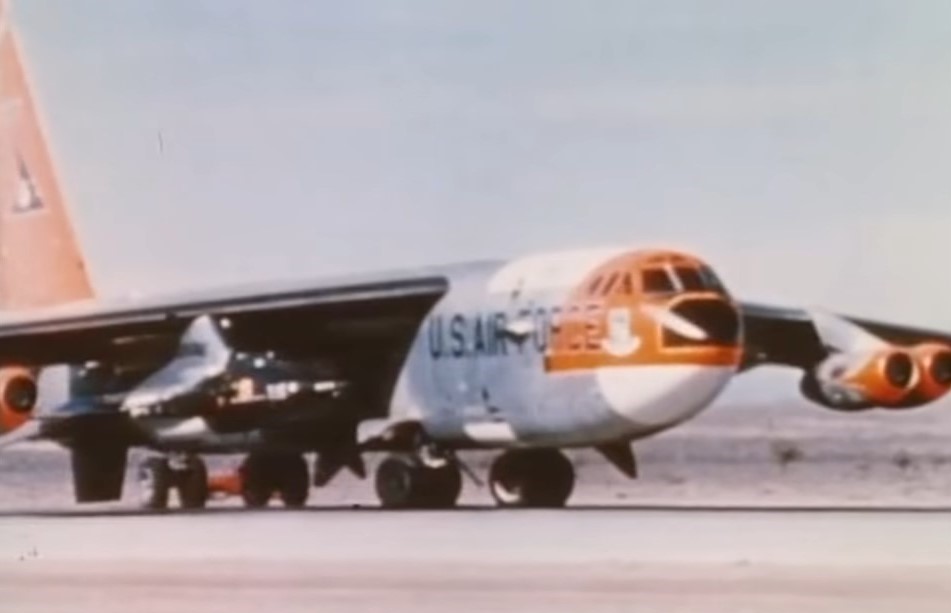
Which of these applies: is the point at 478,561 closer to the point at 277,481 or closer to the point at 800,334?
the point at 277,481

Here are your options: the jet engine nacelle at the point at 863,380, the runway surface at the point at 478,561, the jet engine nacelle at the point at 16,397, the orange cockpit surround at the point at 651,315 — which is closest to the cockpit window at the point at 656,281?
the orange cockpit surround at the point at 651,315

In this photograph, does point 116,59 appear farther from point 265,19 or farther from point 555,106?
point 555,106

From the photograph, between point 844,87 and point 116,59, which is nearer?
point 844,87

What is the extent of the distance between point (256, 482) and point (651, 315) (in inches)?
42.1

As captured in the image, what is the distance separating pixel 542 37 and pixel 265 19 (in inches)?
27.6

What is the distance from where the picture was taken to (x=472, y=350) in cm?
577

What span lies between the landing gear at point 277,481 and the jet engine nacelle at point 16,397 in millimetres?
616

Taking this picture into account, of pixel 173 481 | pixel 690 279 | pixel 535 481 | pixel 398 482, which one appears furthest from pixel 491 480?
pixel 173 481

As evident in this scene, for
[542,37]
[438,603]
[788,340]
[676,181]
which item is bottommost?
[438,603]

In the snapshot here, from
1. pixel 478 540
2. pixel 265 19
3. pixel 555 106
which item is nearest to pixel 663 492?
pixel 478 540

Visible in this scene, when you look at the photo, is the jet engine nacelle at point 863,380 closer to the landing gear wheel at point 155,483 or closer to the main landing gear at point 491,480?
the main landing gear at point 491,480

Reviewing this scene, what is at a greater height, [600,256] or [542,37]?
[542,37]

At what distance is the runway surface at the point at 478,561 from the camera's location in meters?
5.36

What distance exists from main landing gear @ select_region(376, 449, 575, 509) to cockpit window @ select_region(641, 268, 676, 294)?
0.46 meters
